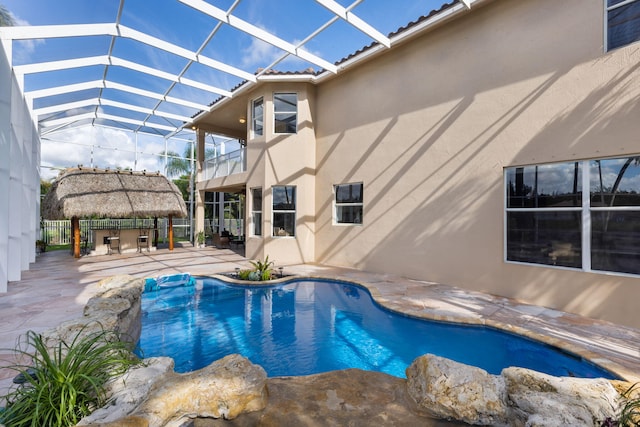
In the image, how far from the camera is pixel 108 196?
13.6 meters

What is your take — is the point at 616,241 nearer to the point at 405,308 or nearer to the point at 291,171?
the point at 405,308

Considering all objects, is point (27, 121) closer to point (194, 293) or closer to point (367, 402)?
point (194, 293)

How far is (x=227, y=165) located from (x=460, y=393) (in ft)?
45.3

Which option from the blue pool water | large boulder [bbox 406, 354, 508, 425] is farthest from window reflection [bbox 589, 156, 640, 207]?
large boulder [bbox 406, 354, 508, 425]

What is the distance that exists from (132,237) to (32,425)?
47.9ft

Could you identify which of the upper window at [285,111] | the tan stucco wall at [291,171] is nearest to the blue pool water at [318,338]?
the tan stucco wall at [291,171]

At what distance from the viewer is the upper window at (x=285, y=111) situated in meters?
11.6

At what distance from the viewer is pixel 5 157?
6680 millimetres

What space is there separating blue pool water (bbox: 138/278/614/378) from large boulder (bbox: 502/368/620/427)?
5.43 feet

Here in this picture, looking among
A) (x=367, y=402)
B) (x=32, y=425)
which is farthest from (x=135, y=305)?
(x=367, y=402)

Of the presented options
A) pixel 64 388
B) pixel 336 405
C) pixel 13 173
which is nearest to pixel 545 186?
pixel 336 405

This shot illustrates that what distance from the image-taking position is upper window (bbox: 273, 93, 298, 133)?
11.6m

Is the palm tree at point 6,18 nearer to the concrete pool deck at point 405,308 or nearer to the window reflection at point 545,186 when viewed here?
the concrete pool deck at point 405,308

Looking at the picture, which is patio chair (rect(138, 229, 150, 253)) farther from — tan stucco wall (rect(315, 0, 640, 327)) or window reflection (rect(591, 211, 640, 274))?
window reflection (rect(591, 211, 640, 274))
